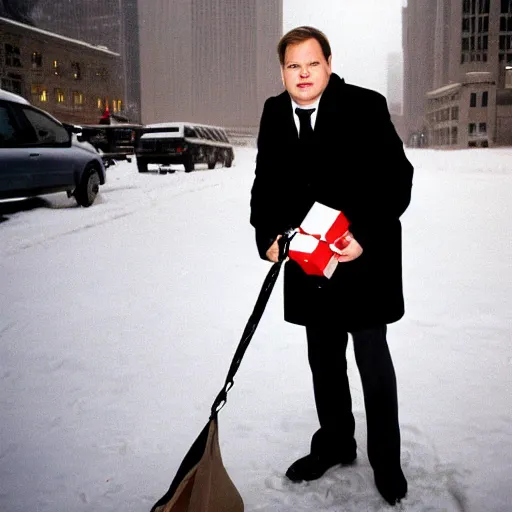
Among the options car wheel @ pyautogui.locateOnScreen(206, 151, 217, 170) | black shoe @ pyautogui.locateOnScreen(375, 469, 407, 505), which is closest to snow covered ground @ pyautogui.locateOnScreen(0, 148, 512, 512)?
black shoe @ pyautogui.locateOnScreen(375, 469, 407, 505)

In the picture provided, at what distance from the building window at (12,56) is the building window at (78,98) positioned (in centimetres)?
708

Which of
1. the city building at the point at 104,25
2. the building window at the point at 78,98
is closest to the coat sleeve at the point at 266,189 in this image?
the building window at the point at 78,98

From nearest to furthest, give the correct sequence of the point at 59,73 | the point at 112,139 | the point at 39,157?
the point at 39,157, the point at 112,139, the point at 59,73

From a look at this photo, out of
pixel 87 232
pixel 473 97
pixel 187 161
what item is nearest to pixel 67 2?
pixel 473 97

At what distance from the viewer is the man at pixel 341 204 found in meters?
2.02

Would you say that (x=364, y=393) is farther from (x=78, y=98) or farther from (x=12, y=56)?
(x=78, y=98)

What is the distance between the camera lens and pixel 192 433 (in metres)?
2.77

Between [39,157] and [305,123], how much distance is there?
8.21 metres

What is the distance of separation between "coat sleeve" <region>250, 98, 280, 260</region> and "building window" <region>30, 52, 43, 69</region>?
57383 mm

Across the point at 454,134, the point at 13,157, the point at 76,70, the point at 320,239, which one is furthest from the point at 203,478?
the point at 454,134

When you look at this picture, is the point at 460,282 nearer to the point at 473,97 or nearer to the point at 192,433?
the point at 192,433

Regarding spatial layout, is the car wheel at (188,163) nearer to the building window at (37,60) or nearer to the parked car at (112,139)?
the parked car at (112,139)

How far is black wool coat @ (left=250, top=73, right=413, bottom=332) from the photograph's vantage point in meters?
2.02

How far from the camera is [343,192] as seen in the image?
209cm
